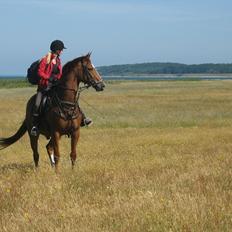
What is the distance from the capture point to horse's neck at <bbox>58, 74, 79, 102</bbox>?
11.6 m

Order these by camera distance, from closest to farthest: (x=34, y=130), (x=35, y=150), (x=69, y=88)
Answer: (x=69, y=88), (x=34, y=130), (x=35, y=150)

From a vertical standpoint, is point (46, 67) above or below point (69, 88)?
above

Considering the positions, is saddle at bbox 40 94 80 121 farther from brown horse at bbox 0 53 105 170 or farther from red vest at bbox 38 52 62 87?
red vest at bbox 38 52 62 87

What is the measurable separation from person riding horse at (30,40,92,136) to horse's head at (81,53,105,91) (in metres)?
0.61

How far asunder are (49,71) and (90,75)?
98 cm

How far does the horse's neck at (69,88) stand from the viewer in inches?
456

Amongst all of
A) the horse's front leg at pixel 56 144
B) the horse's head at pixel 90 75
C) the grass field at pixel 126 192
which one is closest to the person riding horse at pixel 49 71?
the horse's head at pixel 90 75

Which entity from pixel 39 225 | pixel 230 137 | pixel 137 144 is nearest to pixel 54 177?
pixel 39 225

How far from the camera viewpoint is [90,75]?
37.7ft

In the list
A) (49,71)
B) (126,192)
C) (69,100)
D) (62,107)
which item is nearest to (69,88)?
(69,100)

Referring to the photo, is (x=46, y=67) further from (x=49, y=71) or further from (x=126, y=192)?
(x=126, y=192)

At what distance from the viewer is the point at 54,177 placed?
9.94 m

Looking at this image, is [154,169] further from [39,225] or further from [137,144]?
[137,144]

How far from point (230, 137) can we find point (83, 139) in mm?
5478
